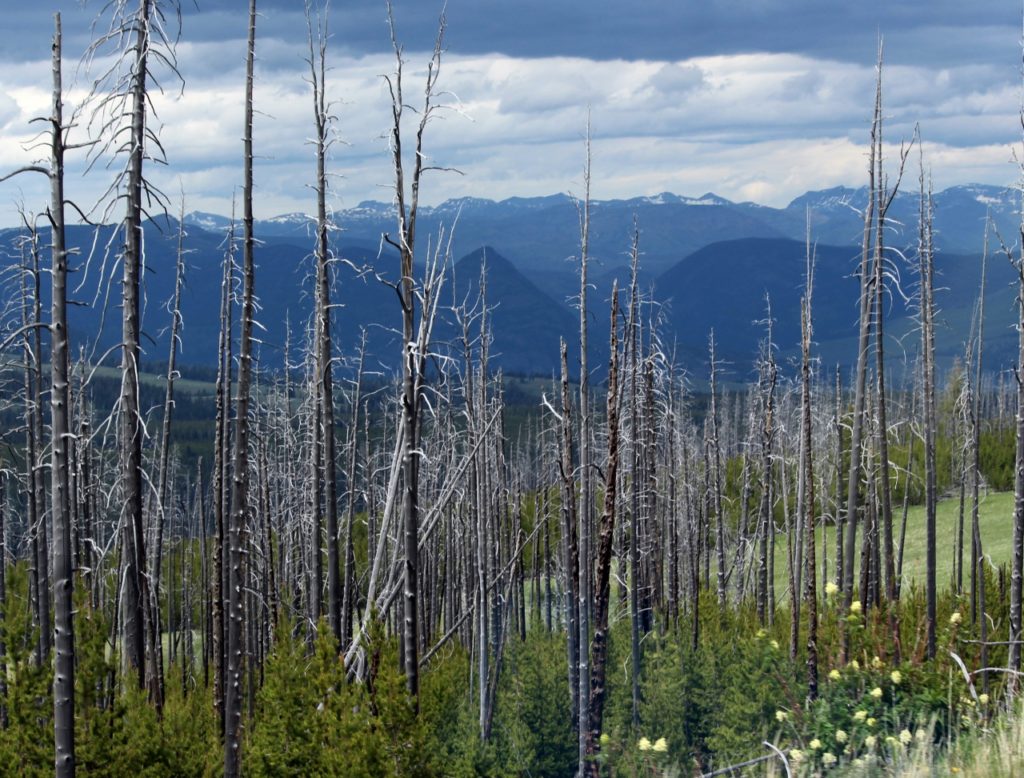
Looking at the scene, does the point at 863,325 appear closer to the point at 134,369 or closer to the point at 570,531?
the point at 570,531

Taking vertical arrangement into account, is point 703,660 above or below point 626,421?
below

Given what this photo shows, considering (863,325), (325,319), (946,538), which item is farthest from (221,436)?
(946,538)

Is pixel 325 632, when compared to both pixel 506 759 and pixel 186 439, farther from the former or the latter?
pixel 186 439

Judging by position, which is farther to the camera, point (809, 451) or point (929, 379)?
point (929, 379)

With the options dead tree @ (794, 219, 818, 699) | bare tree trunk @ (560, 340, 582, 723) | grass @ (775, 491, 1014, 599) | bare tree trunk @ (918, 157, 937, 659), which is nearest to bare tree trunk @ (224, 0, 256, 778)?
bare tree trunk @ (560, 340, 582, 723)

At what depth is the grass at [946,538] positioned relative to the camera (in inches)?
1998

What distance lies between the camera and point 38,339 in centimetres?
2370

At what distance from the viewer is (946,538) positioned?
57.8m

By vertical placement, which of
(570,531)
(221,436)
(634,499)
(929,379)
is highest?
(929,379)

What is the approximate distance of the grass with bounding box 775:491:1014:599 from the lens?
50.8 metres

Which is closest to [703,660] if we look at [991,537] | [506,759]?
[506,759]

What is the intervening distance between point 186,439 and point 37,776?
16383 cm

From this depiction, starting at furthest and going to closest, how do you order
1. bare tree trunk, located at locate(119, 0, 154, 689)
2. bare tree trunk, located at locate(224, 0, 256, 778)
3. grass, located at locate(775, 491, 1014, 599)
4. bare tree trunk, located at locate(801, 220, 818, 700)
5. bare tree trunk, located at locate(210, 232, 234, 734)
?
grass, located at locate(775, 491, 1014, 599), bare tree trunk, located at locate(801, 220, 818, 700), bare tree trunk, located at locate(210, 232, 234, 734), bare tree trunk, located at locate(224, 0, 256, 778), bare tree trunk, located at locate(119, 0, 154, 689)

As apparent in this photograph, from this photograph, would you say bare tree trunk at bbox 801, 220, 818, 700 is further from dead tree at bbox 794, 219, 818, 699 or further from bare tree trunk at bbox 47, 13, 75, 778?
bare tree trunk at bbox 47, 13, 75, 778
